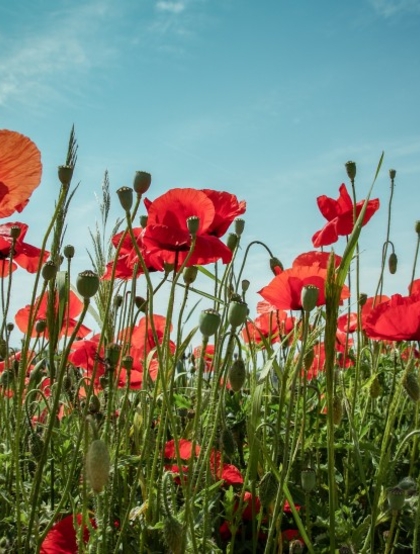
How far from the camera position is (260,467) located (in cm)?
229

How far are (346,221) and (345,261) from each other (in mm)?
1267

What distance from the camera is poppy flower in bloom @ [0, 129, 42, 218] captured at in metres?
1.29

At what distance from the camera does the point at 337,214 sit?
102 inches

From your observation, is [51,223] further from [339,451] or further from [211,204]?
[339,451]

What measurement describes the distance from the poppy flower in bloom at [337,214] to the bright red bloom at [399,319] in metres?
0.45

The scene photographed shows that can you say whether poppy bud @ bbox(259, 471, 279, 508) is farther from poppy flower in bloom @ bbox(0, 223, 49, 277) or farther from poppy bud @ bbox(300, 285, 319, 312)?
poppy flower in bloom @ bbox(0, 223, 49, 277)

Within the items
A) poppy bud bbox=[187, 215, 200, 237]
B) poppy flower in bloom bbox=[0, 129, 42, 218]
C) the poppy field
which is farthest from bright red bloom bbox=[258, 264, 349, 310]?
poppy flower in bloom bbox=[0, 129, 42, 218]

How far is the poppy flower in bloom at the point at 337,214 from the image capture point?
2539 millimetres

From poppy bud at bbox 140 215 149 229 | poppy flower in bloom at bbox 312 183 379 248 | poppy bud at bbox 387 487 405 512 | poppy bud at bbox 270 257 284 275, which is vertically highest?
poppy flower in bloom at bbox 312 183 379 248

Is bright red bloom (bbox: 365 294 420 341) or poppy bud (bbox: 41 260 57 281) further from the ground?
poppy bud (bbox: 41 260 57 281)

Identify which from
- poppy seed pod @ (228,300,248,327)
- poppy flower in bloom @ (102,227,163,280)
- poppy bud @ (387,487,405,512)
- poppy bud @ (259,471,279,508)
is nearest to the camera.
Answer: poppy seed pod @ (228,300,248,327)

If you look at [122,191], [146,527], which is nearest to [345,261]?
[122,191]

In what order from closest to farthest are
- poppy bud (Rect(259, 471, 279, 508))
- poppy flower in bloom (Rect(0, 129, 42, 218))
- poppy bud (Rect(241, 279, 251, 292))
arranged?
1. poppy flower in bloom (Rect(0, 129, 42, 218))
2. poppy bud (Rect(259, 471, 279, 508))
3. poppy bud (Rect(241, 279, 251, 292))

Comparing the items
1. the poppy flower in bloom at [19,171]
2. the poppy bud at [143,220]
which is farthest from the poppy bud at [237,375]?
the poppy bud at [143,220]
